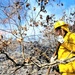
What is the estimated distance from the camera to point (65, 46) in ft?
14.8

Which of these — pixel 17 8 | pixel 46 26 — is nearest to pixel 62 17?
pixel 46 26

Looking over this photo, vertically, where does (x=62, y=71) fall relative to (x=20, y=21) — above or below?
below

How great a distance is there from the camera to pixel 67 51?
4.59 m

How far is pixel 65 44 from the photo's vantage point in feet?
14.6

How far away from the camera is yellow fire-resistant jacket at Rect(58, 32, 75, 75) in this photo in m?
4.46

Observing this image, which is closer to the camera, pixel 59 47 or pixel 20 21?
pixel 59 47

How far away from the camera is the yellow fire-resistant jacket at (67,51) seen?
4.46 meters

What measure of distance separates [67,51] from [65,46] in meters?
0.13

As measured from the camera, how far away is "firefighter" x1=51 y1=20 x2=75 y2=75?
14.6ft

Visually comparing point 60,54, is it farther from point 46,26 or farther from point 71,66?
point 46,26

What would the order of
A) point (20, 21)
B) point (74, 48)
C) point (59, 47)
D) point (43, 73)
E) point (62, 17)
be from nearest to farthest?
point (74, 48) < point (59, 47) < point (20, 21) < point (43, 73) < point (62, 17)

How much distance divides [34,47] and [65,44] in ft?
15.9

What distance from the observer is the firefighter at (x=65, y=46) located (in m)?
4.46

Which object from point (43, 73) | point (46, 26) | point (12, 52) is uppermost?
point (46, 26)
